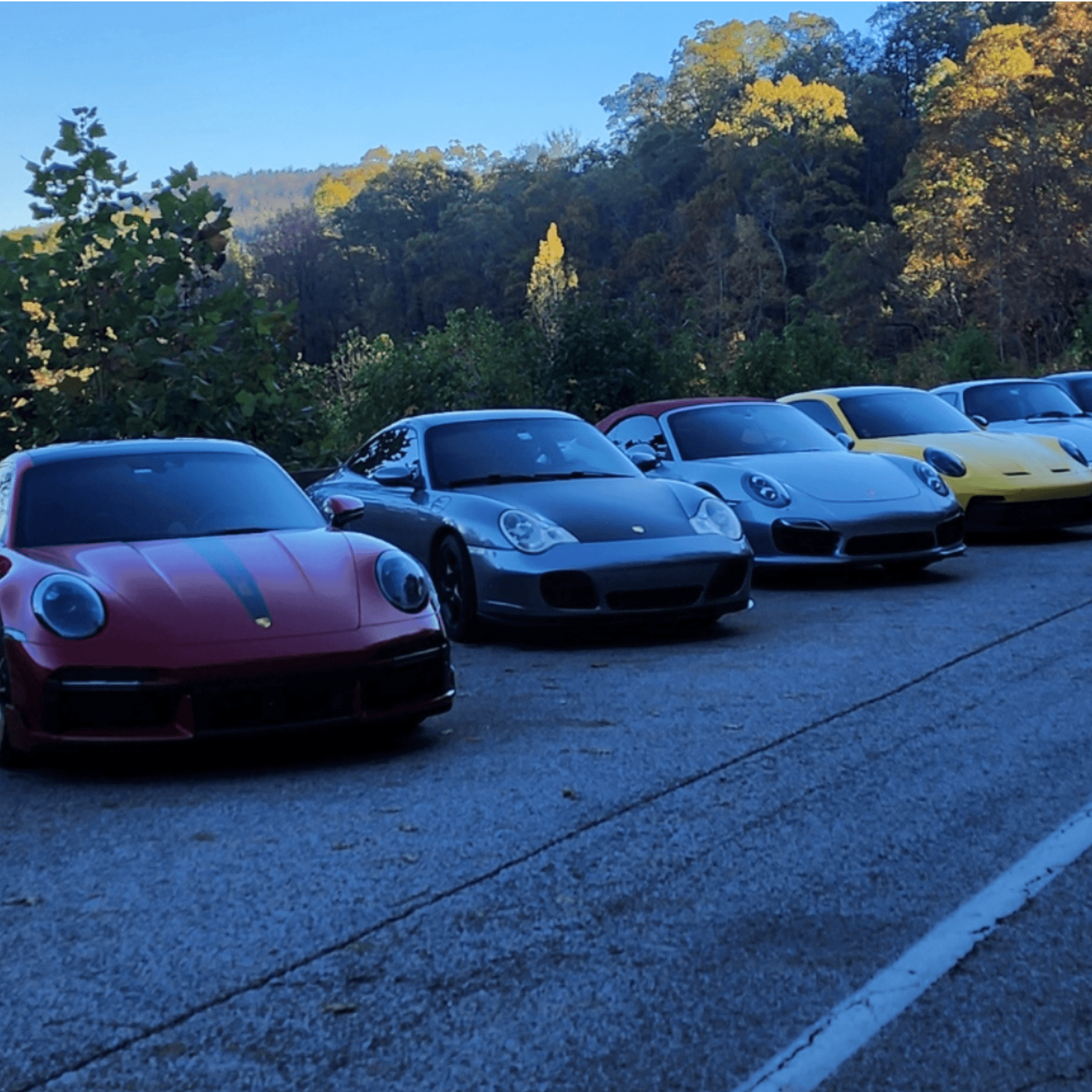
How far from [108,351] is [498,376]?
23.9 ft

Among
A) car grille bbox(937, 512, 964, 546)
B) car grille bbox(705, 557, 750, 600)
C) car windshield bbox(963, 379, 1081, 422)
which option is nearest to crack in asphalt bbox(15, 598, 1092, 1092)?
car grille bbox(705, 557, 750, 600)

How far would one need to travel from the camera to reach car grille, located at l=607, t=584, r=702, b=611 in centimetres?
868

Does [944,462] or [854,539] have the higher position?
[944,462]

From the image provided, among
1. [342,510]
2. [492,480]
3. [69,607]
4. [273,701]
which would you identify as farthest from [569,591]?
[69,607]

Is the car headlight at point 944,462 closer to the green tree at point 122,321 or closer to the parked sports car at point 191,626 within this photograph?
the green tree at point 122,321

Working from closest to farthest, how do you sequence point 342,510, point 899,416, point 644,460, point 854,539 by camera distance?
point 342,510 → point 644,460 → point 854,539 → point 899,416

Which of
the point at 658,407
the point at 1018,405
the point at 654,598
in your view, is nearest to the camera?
the point at 654,598

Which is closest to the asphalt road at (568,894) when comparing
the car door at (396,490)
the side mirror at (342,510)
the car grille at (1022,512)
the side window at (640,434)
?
the side mirror at (342,510)

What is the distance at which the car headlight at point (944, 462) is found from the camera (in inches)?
508

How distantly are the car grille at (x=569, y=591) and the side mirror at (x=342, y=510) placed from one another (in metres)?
1.63

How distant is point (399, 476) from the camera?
9.73 meters

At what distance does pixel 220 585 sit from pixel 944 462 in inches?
320

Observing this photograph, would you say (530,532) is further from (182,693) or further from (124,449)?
(182,693)

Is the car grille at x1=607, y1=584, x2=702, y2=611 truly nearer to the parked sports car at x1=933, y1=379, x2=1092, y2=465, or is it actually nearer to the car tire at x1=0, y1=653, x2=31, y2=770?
the car tire at x1=0, y1=653, x2=31, y2=770
